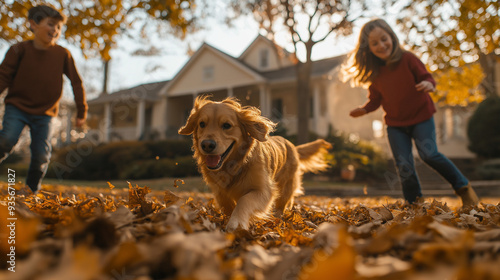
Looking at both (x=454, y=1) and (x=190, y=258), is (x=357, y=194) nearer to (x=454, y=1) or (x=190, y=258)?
(x=454, y=1)

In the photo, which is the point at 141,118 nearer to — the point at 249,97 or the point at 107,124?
the point at 107,124

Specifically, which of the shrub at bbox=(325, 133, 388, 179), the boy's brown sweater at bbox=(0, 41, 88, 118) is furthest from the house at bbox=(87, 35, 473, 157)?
the boy's brown sweater at bbox=(0, 41, 88, 118)

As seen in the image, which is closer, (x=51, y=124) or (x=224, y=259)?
(x=224, y=259)

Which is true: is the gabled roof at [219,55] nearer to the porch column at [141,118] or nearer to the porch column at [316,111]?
the porch column at [141,118]

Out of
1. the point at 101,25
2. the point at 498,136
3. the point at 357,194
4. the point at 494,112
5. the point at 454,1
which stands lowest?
the point at 357,194

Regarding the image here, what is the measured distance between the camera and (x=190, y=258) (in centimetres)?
108

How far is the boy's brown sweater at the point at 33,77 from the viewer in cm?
399

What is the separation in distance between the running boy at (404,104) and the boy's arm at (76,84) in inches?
145

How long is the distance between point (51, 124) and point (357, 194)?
25.2ft

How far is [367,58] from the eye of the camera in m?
4.45

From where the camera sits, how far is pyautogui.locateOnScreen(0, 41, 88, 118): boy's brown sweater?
3986 millimetres

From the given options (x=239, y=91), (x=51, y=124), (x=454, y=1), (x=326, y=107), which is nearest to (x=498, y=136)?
(x=326, y=107)

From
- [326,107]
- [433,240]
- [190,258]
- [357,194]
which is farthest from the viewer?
[326,107]

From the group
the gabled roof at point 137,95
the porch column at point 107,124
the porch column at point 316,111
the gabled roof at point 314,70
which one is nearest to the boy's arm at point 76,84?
the porch column at point 316,111
